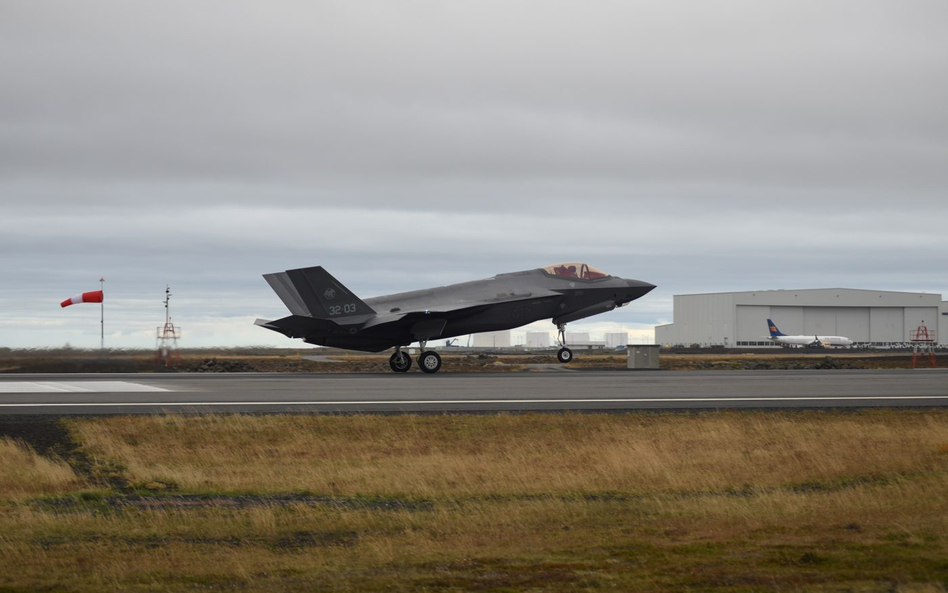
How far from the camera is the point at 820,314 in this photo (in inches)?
4633

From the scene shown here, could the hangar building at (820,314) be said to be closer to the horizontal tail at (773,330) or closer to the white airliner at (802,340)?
the horizontal tail at (773,330)

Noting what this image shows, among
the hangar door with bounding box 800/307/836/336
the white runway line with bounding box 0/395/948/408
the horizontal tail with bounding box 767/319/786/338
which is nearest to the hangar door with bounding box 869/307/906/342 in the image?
the hangar door with bounding box 800/307/836/336

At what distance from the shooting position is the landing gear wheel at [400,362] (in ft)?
123

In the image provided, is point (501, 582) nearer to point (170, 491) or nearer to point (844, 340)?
point (170, 491)

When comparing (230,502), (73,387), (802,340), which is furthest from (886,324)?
(230,502)

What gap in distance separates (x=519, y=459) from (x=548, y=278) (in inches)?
1005

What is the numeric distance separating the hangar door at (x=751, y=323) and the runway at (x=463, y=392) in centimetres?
8218

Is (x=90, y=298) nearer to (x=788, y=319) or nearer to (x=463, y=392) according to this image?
(x=463, y=392)

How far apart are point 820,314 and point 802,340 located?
16.3m

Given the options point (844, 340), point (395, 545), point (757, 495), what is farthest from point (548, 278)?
point (844, 340)

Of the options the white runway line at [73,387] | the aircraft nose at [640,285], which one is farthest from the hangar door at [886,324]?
the white runway line at [73,387]

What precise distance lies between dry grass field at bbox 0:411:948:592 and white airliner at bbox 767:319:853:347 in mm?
89445

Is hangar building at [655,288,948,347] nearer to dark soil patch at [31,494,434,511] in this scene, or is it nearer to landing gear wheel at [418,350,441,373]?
landing gear wheel at [418,350,441,373]

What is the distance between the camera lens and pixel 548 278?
39.3 metres
